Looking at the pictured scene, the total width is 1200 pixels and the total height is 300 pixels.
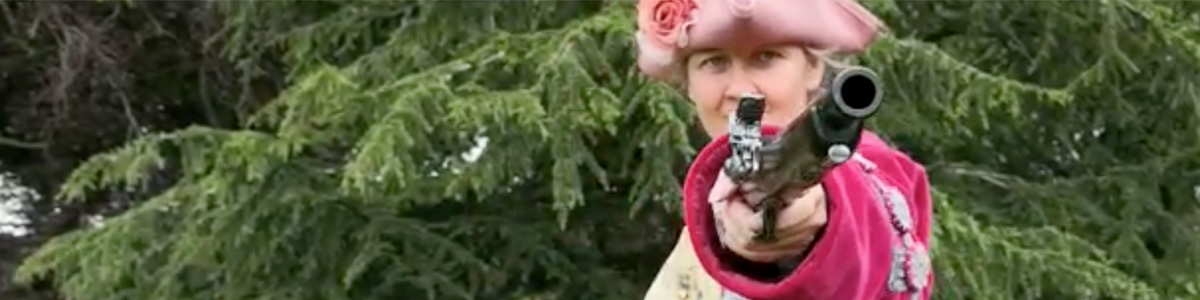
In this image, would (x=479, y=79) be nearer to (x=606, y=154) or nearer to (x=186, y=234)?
(x=606, y=154)

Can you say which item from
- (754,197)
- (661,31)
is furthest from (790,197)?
(661,31)

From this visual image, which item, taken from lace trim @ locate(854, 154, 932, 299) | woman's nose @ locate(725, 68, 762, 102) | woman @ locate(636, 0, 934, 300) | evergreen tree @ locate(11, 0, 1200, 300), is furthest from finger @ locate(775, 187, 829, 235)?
evergreen tree @ locate(11, 0, 1200, 300)

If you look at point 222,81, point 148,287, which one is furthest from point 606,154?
point 222,81

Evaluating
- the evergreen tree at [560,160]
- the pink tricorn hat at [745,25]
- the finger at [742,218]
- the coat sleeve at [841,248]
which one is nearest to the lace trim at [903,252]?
the coat sleeve at [841,248]

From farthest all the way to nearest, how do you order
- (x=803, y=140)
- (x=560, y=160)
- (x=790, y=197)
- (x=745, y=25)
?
1. (x=560, y=160)
2. (x=745, y=25)
3. (x=790, y=197)
4. (x=803, y=140)

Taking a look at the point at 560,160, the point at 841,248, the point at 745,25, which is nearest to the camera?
the point at 841,248

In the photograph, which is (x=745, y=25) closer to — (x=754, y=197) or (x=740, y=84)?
(x=740, y=84)

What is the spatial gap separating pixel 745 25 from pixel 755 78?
3.3 inches

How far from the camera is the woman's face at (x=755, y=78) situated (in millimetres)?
1683

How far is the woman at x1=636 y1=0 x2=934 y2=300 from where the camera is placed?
146cm

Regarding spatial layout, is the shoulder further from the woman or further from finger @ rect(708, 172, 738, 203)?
finger @ rect(708, 172, 738, 203)

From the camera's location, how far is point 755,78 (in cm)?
170

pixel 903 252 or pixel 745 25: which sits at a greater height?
pixel 745 25

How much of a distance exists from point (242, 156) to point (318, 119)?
0.66 feet
